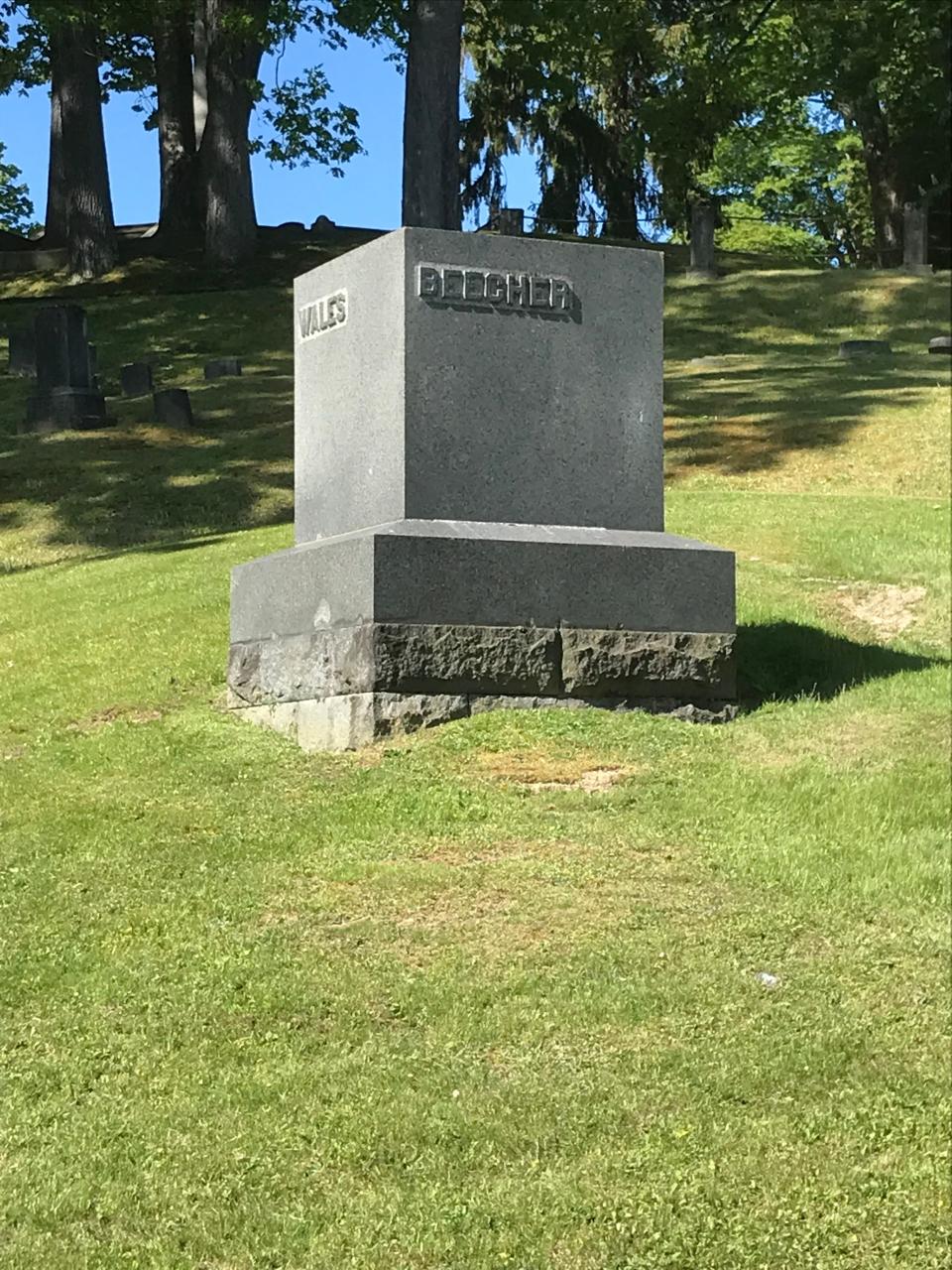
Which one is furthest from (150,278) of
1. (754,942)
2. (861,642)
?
(754,942)

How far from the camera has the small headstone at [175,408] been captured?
20.0 meters

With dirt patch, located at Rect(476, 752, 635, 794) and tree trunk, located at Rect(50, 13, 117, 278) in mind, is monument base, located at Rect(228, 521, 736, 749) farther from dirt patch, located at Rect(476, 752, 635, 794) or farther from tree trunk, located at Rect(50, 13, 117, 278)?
tree trunk, located at Rect(50, 13, 117, 278)

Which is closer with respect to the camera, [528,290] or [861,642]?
[528,290]

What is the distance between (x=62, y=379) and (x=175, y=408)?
180 centimetres

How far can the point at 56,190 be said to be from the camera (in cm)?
3581

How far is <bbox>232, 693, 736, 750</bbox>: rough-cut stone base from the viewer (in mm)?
6996

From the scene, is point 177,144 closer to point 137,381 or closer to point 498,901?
point 137,381

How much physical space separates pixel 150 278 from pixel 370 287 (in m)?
26.6

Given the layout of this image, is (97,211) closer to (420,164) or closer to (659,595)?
(420,164)

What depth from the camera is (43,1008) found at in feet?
14.6

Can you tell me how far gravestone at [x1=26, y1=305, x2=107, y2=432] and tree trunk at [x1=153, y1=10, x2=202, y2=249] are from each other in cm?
1569

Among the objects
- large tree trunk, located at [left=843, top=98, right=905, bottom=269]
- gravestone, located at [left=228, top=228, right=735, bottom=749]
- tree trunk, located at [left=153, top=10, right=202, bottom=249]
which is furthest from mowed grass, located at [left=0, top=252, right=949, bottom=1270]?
large tree trunk, located at [left=843, top=98, right=905, bottom=269]

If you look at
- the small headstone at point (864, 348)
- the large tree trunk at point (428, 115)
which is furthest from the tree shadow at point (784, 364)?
the large tree trunk at point (428, 115)

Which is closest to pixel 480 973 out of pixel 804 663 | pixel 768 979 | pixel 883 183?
pixel 768 979
